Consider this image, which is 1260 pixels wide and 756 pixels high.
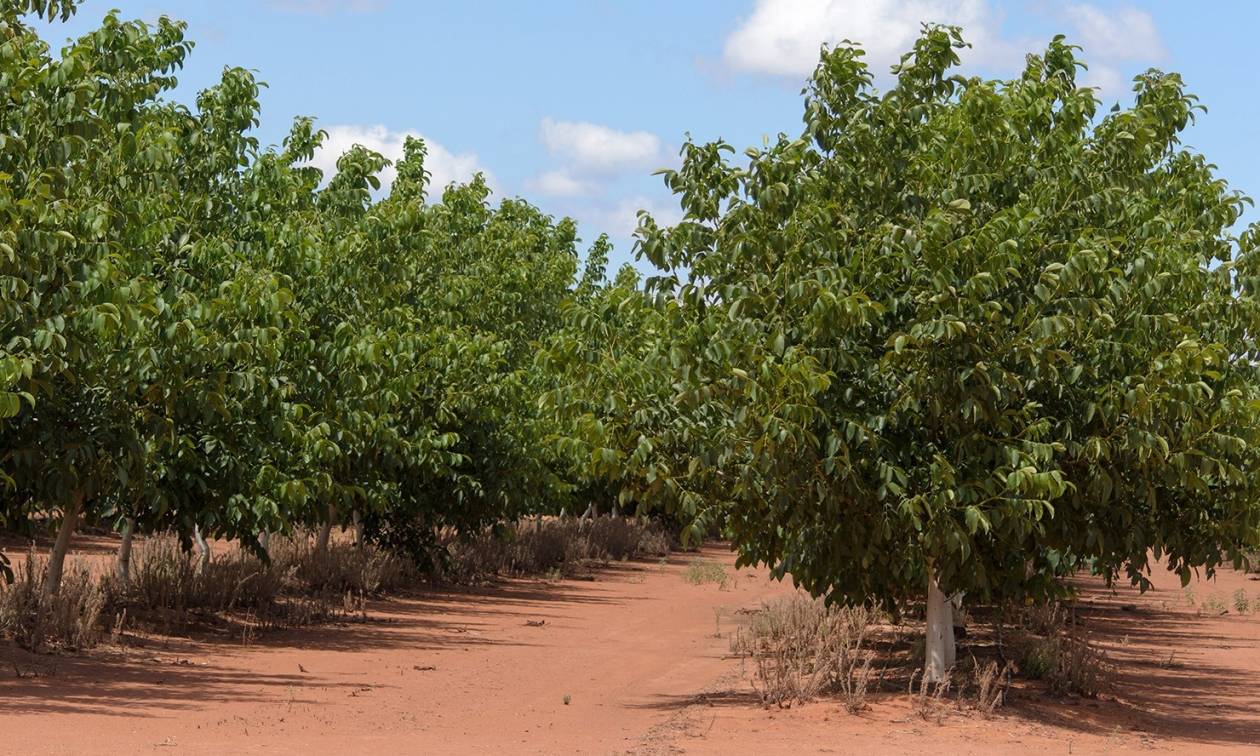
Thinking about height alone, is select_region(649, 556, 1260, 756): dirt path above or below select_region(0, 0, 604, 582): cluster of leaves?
below

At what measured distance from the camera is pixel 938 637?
14.3m

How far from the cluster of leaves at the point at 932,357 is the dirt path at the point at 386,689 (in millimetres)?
2406

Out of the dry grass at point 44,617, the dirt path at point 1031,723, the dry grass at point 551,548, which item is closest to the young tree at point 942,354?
the dirt path at point 1031,723

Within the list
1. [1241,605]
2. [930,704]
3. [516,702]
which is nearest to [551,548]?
[1241,605]

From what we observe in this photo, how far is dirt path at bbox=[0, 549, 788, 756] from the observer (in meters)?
11.7

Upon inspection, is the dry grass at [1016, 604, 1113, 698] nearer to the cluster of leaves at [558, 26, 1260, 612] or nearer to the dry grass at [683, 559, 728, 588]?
the cluster of leaves at [558, 26, 1260, 612]

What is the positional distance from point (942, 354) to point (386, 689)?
21.7ft

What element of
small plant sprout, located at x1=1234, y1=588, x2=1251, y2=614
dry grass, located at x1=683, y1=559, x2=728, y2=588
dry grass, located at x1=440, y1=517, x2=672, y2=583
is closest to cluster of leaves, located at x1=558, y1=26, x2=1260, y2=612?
dry grass, located at x1=440, y1=517, x2=672, y2=583

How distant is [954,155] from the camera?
1306cm

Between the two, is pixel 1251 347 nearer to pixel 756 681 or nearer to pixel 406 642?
pixel 756 681

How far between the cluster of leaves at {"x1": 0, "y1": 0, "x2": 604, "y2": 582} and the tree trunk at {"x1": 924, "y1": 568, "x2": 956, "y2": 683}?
5391 millimetres

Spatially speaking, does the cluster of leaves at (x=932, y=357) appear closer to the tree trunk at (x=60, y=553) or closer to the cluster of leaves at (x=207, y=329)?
the cluster of leaves at (x=207, y=329)

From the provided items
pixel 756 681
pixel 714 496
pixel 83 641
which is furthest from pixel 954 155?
pixel 83 641

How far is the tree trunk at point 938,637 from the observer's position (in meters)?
14.1
